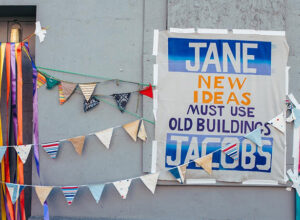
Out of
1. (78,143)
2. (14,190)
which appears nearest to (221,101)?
(78,143)

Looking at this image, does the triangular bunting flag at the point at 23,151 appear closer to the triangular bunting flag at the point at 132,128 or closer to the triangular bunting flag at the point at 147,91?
the triangular bunting flag at the point at 132,128

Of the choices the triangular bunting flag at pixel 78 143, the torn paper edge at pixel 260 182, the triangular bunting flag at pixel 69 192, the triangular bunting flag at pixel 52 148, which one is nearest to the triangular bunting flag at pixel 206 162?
the torn paper edge at pixel 260 182

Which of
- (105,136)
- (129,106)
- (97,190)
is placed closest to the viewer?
(97,190)

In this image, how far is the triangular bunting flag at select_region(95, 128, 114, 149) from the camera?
5039mm

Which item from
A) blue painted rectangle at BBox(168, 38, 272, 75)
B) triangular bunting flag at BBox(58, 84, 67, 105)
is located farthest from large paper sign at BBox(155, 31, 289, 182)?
triangular bunting flag at BBox(58, 84, 67, 105)

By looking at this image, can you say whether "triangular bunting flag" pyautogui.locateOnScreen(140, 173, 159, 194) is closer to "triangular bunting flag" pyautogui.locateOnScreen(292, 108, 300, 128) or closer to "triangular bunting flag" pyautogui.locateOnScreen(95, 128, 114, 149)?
"triangular bunting flag" pyautogui.locateOnScreen(95, 128, 114, 149)

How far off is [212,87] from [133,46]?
4.03 feet

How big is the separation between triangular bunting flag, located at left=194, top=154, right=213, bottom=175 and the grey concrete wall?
0.92 feet

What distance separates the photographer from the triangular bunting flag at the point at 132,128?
16.6ft

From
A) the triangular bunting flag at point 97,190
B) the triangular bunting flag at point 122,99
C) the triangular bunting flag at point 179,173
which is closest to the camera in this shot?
the triangular bunting flag at point 97,190

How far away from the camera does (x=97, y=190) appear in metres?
4.95

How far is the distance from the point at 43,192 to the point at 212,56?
292 centimetres

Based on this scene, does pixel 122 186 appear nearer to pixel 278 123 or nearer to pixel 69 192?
pixel 69 192

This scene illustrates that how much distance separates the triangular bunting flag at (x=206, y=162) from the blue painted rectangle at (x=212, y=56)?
3.88 ft
